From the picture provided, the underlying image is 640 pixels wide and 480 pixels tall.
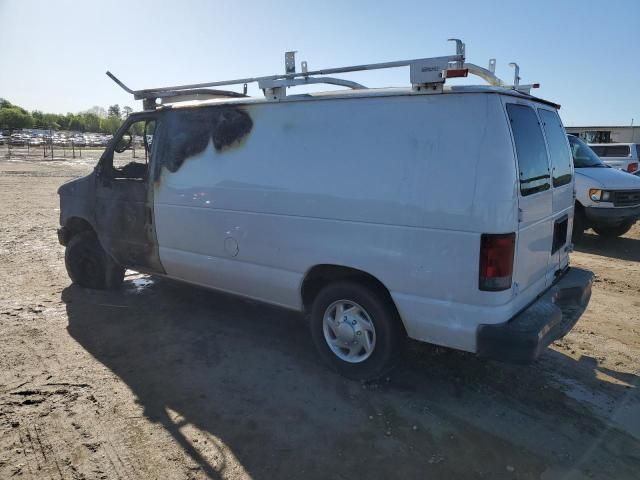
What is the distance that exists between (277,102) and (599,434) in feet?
11.2

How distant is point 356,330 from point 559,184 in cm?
207

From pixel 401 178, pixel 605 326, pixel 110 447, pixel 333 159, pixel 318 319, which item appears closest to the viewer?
pixel 110 447

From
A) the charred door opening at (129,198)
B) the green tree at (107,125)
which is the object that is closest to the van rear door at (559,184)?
the charred door opening at (129,198)

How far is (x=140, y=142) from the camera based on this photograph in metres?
5.24

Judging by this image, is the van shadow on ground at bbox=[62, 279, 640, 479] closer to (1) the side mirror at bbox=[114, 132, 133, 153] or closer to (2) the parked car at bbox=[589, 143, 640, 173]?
(1) the side mirror at bbox=[114, 132, 133, 153]

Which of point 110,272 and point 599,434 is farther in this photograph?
point 110,272

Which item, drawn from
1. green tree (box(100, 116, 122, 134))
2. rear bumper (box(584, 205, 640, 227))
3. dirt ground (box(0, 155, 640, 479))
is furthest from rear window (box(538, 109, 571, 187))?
green tree (box(100, 116, 122, 134))

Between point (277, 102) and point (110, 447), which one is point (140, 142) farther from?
point (110, 447)

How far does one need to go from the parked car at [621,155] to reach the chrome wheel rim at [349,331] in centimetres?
1240

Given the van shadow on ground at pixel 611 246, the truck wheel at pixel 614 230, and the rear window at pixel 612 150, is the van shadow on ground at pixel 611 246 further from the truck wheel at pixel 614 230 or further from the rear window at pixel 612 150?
the rear window at pixel 612 150

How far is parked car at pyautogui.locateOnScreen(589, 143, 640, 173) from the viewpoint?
44.2ft

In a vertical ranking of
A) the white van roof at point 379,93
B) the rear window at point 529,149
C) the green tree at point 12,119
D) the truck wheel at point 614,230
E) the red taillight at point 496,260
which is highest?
the green tree at point 12,119

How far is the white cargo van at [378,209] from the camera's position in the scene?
3.14 m

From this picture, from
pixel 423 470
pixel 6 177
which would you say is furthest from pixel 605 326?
pixel 6 177
